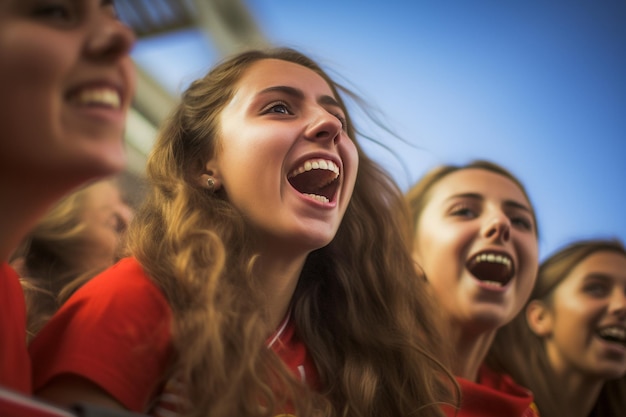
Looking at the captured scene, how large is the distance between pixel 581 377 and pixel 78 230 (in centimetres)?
97

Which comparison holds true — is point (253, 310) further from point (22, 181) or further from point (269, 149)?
point (22, 181)

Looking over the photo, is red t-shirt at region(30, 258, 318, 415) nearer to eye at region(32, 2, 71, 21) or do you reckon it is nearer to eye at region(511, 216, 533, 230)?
eye at region(32, 2, 71, 21)

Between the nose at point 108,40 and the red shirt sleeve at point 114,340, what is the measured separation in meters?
0.26

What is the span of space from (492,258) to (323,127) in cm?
46

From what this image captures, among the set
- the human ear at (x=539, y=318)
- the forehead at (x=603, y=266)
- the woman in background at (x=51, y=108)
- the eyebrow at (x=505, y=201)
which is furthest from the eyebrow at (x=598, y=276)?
the woman in background at (x=51, y=108)

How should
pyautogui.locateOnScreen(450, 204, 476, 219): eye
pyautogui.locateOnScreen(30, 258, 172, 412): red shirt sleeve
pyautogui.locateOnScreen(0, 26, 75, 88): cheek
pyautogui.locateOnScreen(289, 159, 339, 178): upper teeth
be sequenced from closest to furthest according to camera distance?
pyautogui.locateOnScreen(0, 26, 75, 88): cheek < pyautogui.locateOnScreen(30, 258, 172, 412): red shirt sleeve < pyautogui.locateOnScreen(289, 159, 339, 178): upper teeth < pyautogui.locateOnScreen(450, 204, 476, 219): eye

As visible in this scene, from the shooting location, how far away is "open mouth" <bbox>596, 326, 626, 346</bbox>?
53.3 inches

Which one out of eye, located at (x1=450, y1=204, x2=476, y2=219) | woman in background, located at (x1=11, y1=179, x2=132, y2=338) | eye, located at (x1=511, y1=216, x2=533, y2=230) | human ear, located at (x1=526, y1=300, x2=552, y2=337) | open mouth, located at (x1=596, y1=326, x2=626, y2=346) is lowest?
woman in background, located at (x1=11, y1=179, x2=132, y2=338)

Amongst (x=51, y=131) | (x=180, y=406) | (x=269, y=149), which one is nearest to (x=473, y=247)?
(x=269, y=149)

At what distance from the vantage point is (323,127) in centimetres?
94

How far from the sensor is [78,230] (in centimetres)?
127

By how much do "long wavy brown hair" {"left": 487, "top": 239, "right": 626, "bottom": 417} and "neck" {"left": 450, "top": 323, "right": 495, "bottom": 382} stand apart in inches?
5.1

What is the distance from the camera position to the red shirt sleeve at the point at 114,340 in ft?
2.35

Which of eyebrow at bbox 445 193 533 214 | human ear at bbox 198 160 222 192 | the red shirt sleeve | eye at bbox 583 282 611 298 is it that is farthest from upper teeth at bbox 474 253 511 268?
the red shirt sleeve
